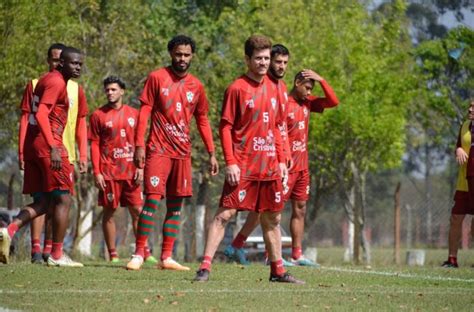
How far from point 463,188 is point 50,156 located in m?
6.61

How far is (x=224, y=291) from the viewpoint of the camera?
437 inches

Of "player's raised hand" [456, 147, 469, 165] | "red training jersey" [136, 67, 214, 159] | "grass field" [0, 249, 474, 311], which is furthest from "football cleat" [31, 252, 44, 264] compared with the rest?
"player's raised hand" [456, 147, 469, 165]

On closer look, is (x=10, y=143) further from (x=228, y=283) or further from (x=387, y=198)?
(x=387, y=198)

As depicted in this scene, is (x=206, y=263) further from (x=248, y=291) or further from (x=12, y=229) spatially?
(x=12, y=229)

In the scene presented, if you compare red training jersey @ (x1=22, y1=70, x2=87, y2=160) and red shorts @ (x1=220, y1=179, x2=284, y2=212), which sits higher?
red training jersey @ (x1=22, y1=70, x2=87, y2=160)

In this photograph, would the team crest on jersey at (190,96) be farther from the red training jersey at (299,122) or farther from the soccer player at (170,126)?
the red training jersey at (299,122)

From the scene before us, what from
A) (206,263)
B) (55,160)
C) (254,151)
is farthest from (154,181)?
(254,151)

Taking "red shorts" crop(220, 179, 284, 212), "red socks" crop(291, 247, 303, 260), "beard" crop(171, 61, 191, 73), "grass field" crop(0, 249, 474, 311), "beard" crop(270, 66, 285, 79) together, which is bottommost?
"grass field" crop(0, 249, 474, 311)

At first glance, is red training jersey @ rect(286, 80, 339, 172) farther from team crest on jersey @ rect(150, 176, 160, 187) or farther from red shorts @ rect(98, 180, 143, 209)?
team crest on jersey @ rect(150, 176, 160, 187)

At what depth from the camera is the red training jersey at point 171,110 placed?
45.3 ft

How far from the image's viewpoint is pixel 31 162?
557 inches

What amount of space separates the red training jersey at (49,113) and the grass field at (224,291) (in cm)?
131

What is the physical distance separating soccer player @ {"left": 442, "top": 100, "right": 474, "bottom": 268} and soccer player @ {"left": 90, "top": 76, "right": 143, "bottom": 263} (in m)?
4.35

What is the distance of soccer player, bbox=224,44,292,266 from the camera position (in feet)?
40.6
